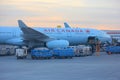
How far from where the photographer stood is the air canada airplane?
37.3 meters

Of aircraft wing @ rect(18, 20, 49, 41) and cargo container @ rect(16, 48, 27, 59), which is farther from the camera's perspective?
aircraft wing @ rect(18, 20, 49, 41)

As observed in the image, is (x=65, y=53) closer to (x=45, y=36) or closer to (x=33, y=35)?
(x=45, y=36)

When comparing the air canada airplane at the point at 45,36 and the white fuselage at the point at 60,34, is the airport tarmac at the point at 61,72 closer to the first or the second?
the air canada airplane at the point at 45,36

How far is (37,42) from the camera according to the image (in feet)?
128

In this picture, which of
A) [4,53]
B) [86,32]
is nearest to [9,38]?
[4,53]

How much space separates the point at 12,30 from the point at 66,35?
22.7ft

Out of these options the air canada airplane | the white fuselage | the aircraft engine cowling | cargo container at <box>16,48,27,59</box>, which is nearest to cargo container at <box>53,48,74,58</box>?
cargo container at <box>16,48,27,59</box>

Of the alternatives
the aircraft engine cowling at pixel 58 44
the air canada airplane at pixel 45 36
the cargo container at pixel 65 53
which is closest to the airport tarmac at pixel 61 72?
the cargo container at pixel 65 53

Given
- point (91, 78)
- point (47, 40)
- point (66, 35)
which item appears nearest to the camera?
point (91, 78)

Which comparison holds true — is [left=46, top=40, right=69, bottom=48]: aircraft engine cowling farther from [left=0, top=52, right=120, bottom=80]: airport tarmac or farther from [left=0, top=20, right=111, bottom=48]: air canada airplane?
[left=0, top=52, right=120, bottom=80]: airport tarmac

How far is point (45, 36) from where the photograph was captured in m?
38.0

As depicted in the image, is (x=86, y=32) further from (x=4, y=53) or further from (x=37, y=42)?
(x=4, y=53)

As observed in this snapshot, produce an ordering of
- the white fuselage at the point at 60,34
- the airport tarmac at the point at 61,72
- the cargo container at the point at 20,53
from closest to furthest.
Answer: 1. the airport tarmac at the point at 61,72
2. the cargo container at the point at 20,53
3. the white fuselage at the point at 60,34

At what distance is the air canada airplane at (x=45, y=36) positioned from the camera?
122 ft
